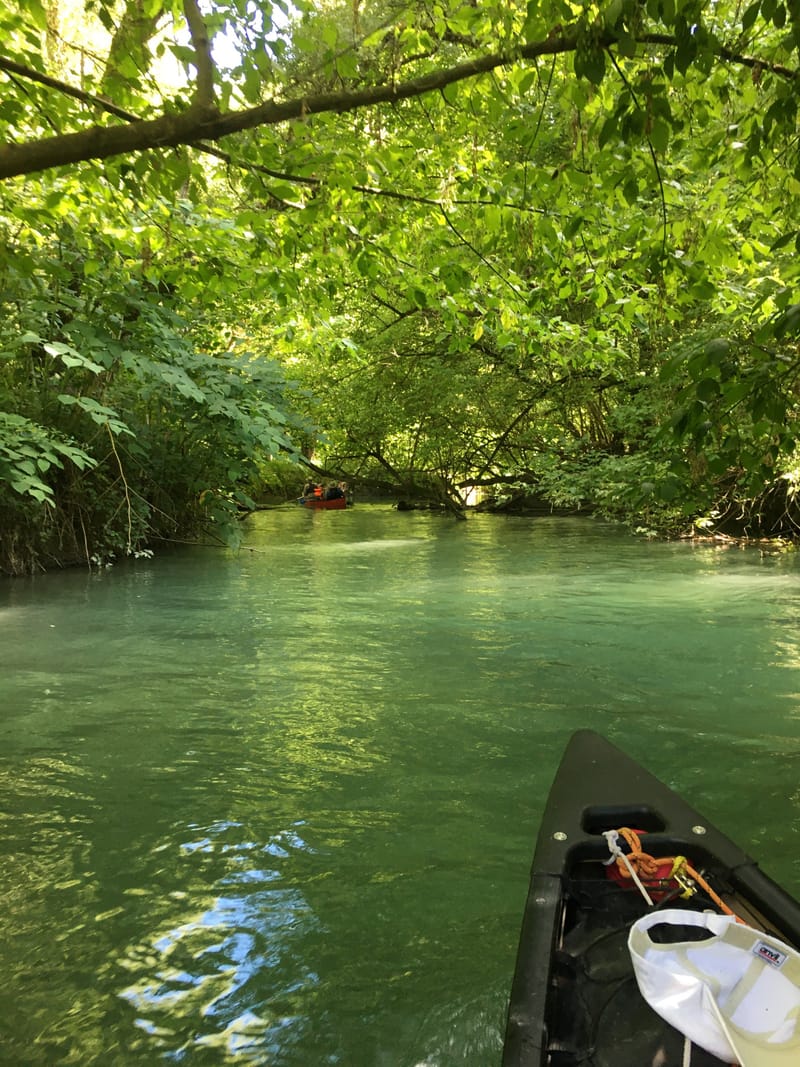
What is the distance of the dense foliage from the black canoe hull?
1131mm

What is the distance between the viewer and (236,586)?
1009 centimetres

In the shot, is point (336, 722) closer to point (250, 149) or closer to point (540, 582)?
point (250, 149)

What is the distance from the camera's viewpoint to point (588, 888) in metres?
2.33

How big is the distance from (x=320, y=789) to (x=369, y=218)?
3.49 metres

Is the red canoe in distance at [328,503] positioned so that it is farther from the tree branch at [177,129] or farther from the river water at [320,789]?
the tree branch at [177,129]

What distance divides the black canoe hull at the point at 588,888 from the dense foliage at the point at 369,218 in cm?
113

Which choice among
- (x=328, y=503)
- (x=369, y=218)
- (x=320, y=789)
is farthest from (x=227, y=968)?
(x=328, y=503)

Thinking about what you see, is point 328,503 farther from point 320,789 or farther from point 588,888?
point 588,888

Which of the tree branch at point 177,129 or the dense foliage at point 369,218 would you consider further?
the dense foliage at point 369,218

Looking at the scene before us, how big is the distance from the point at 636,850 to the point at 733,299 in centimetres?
537

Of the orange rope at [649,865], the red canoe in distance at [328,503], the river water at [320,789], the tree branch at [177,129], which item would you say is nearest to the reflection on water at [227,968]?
the river water at [320,789]

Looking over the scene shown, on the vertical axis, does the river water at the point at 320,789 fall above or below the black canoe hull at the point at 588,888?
below

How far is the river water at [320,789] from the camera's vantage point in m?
2.43

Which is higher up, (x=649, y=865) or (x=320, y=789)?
(x=649, y=865)
